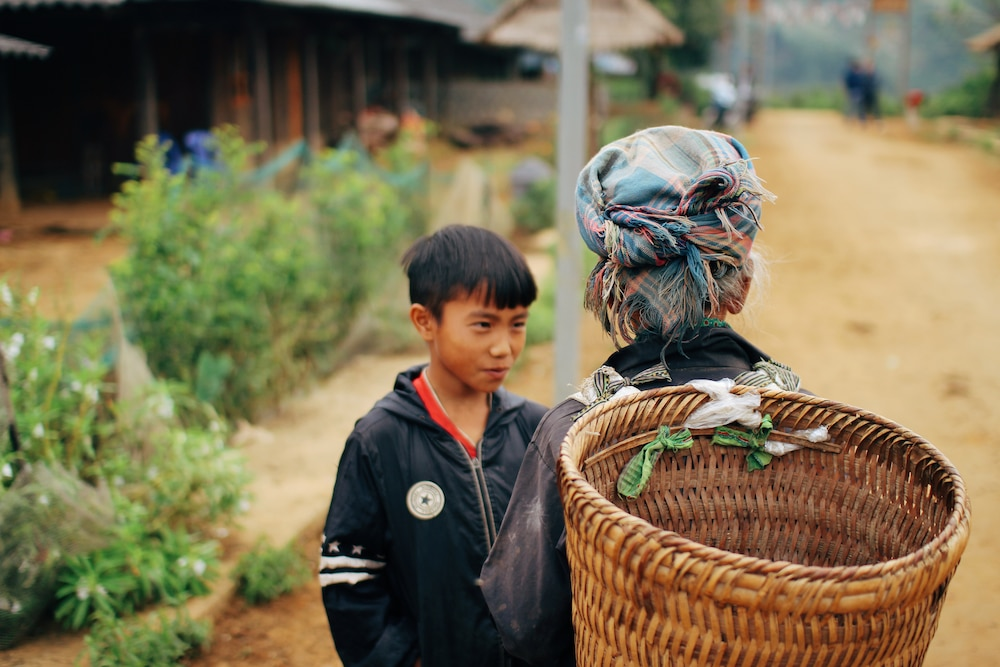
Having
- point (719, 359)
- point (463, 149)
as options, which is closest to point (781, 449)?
point (719, 359)

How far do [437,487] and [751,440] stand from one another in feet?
2.70

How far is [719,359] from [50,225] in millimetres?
11025

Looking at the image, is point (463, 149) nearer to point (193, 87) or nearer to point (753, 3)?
point (193, 87)

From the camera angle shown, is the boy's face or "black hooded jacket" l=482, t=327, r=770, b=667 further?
the boy's face

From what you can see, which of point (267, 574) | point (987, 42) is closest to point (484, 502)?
point (267, 574)

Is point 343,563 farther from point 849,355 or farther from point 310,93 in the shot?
point 310,93

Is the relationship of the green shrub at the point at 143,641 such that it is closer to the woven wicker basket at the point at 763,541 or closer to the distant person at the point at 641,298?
Result: the distant person at the point at 641,298

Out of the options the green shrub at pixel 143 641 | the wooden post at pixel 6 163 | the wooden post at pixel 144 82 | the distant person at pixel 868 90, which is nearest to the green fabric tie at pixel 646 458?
the green shrub at pixel 143 641

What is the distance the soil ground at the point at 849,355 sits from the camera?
132 inches

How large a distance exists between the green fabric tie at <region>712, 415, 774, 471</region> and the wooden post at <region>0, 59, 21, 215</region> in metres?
11.8

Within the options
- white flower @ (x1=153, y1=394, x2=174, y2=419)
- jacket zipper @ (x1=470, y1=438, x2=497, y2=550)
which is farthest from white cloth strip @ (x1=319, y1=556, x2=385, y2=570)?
white flower @ (x1=153, y1=394, x2=174, y2=419)

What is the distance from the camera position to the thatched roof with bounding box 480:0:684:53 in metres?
14.4

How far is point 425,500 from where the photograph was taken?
1.92 metres

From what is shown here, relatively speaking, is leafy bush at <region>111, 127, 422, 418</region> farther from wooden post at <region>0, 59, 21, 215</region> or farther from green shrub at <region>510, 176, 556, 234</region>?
wooden post at <region>0, 59, 21, 215</region>
